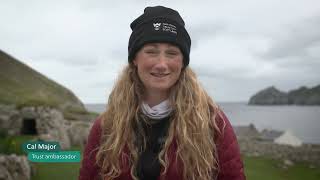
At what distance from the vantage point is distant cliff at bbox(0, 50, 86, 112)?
66.3 ft

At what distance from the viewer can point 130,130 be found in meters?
2.99

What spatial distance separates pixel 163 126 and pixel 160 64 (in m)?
0.43

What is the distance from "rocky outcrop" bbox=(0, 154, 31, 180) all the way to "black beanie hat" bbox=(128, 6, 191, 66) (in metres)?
6.59

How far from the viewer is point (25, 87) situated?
1161 inches

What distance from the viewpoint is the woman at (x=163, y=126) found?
2.82m

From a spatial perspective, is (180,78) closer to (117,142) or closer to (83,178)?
(117,142)

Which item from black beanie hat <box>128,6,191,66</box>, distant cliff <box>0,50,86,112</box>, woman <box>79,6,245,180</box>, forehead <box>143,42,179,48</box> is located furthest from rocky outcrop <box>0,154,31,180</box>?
distant cliff <box>0,50,86,112</box>

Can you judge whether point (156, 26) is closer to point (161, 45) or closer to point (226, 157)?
point (161, 45)

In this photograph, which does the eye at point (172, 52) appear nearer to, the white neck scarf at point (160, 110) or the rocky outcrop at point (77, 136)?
the white neck scarf at point (160, 110)

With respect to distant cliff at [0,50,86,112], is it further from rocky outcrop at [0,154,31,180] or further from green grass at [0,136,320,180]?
rocky outcrop at [0,154,31,180]


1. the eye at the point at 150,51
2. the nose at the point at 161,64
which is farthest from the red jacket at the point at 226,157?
the eye at the point at 150,51

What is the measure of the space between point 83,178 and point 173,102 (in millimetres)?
843

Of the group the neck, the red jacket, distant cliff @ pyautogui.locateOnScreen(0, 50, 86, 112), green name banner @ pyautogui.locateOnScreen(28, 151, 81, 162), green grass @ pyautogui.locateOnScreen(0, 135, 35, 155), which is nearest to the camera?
the red jacket

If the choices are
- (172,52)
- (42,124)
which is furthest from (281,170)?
(172,52)
